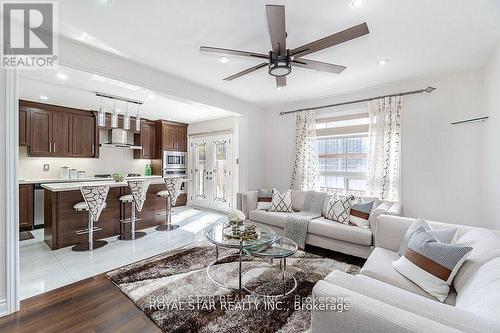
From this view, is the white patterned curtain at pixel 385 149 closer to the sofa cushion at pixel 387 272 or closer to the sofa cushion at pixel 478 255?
the sofa cushion at pixel 387 272

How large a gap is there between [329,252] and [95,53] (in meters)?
4.05

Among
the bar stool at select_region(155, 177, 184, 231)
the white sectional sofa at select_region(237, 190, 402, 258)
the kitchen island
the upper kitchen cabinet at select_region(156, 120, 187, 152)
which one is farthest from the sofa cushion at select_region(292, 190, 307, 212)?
the upper kitchen cabinet at select_region(156, 120, 187, 152)

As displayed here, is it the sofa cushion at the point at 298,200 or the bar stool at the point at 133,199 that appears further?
the sofa cushion at the point at 298,200

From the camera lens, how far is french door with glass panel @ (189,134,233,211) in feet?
19.0

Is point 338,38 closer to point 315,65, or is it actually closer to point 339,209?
point 315,65

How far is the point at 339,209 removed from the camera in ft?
10.9

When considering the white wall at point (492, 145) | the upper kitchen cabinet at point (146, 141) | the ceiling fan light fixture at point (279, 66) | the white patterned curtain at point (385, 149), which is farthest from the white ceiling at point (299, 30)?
the upper kitchen cabinet at point (146, 141)

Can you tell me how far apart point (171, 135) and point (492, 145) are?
655 cm

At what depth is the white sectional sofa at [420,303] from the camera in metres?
0.89

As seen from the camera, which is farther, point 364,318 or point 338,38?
point 338,38

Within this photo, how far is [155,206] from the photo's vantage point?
14.7 feet

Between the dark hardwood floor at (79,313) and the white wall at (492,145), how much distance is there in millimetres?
3780

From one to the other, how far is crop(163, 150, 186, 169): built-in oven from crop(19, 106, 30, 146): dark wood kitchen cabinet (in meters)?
2.81

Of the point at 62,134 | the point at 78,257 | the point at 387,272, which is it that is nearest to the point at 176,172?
the point at 62,134
